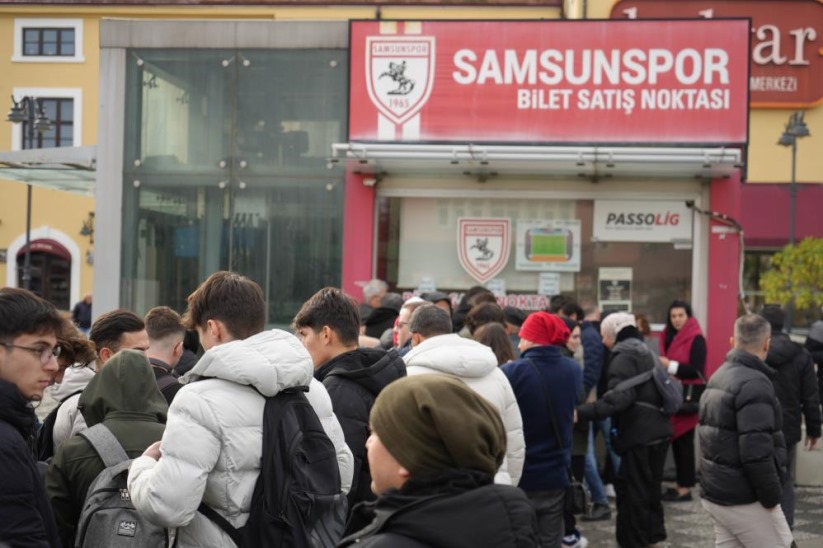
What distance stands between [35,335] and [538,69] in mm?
9114

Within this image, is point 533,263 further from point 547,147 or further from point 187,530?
point 187,530

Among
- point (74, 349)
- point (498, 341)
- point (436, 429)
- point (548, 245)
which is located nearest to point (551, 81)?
point (548, 245)

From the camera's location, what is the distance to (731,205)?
11.6 m

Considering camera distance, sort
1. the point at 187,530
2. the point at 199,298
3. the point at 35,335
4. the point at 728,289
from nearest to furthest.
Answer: the point at 35,335 → the point at 187,530 → the point at 199,298 → the point at 728,289

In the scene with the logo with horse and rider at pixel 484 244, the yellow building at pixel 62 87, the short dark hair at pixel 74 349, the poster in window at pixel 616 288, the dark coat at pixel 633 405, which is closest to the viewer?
the short dark hair at pixel 74 349

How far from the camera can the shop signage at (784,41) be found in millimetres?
33938

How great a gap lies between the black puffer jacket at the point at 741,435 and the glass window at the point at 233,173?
609 centimetres

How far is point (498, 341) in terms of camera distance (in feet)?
24.2

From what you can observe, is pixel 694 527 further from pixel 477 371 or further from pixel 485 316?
pixel 477 371

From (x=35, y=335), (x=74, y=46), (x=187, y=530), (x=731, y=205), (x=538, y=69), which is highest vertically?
(x=74, y=46)

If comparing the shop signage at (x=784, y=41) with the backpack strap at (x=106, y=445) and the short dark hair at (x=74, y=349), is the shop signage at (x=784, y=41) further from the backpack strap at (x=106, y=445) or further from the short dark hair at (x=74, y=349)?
the backpack strap at (x=106, y=445)

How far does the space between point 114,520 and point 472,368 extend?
254 cm

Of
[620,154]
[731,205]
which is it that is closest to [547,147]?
[620,154]

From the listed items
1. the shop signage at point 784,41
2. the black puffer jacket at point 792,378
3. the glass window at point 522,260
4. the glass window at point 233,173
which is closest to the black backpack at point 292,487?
the black puffer jacket at point 792,378
